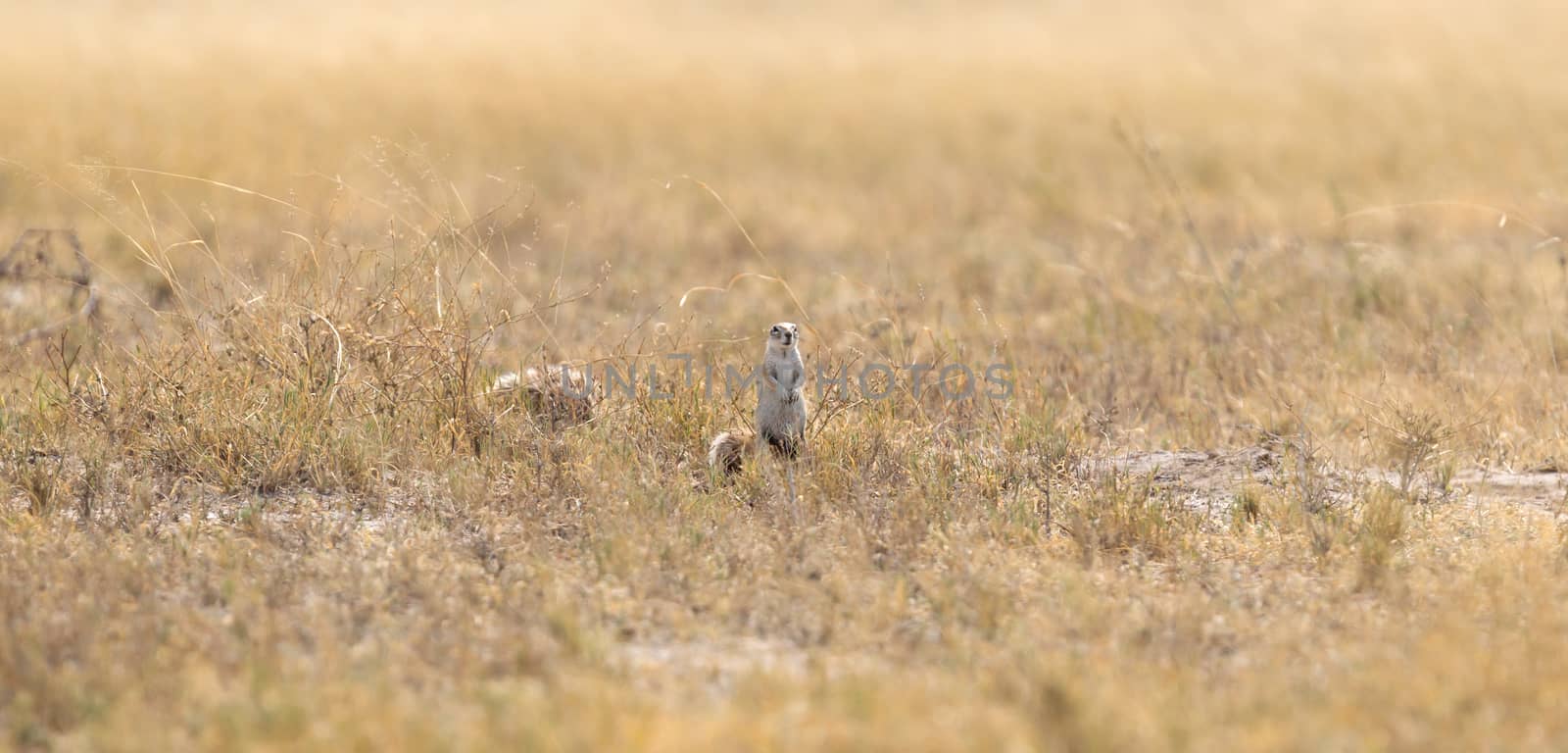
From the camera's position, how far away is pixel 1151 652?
14.3 ft

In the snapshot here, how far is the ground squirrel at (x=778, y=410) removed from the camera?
6027 mm

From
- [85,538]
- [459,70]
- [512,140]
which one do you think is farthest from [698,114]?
[85,538]

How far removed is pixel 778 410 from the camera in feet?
19.8

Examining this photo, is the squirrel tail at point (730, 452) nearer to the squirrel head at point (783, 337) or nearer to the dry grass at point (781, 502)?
the dry grass at point (781, 502)

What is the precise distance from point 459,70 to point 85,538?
16.1 metres

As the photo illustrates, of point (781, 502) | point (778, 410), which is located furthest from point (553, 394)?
point (781, 502)

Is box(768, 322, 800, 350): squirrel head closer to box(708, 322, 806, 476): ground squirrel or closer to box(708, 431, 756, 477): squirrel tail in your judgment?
box(708, 322, 806, 476): ground squirrel

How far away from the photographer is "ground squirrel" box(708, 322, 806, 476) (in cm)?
603

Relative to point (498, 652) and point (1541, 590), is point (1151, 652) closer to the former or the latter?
point (1541, 590)

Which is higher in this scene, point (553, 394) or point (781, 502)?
point (553, 394)

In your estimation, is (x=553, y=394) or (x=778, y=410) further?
(x=553, y=394)

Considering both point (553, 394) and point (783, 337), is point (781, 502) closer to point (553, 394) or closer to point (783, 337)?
point (783, 337)

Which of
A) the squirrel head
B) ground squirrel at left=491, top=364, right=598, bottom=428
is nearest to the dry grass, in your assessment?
ground squirrel at left=491, top=364, right=598, bottom=428

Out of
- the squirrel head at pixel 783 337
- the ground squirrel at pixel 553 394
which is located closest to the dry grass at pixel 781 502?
the ground squirrel at pixel 553 394
